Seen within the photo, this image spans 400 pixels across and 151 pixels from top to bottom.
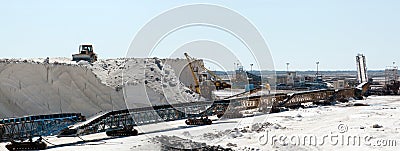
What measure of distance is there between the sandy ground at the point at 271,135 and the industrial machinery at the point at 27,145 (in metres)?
0.49

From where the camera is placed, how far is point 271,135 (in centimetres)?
2264

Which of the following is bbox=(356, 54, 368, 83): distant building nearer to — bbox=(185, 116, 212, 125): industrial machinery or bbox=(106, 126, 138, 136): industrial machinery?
bbox=(185, 116, 212, 125): industrial machinery

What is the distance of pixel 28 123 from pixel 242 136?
9843 mm

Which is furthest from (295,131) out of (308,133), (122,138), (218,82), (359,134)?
(218,82)

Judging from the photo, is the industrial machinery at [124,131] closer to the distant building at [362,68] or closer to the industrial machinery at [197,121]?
the industrial machinery at [197,121]

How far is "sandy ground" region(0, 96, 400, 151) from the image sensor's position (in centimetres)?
1947

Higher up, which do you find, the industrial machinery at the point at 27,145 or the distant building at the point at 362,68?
the distant building at the point at 362,68

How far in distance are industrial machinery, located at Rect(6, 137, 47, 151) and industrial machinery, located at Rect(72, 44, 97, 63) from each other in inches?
909

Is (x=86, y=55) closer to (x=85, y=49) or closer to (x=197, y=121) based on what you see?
(x=85, y=49)

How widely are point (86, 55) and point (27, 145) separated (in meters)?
24.2

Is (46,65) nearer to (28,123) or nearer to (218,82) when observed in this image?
(28,123)

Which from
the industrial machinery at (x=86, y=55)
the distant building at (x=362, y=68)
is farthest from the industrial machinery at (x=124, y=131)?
the distant building at (x=362, y=68)

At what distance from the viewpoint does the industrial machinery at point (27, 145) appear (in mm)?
18391

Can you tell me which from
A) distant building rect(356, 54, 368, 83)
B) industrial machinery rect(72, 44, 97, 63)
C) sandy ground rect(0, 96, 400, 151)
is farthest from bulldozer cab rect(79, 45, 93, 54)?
distant building rect(356, 54, 368, 83)
